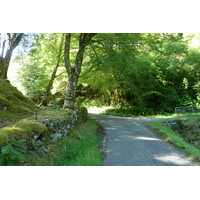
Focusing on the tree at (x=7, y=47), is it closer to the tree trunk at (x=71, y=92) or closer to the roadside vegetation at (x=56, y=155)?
the tree trunk at (x=71, y=92)

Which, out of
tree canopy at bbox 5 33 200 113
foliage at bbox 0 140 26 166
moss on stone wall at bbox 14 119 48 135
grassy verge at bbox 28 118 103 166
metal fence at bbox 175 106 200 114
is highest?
tree canopy at bbox 5 33 200 113

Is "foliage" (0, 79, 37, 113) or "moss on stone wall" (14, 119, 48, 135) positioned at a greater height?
"foliage" (0, 79, 37, 113)

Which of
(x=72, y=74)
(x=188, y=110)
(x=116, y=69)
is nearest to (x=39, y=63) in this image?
(x=72, y=74)

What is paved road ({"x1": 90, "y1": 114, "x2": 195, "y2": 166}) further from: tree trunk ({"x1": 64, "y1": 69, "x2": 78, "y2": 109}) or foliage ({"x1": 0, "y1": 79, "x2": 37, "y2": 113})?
foliage ({"x1": 0, "y1": 79, "x2": 37, "y2": 113})

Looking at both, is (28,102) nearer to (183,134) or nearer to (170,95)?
(183,134)

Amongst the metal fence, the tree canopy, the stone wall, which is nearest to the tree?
→ the tree canopy

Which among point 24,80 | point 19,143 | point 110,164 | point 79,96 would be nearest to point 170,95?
point 79,96

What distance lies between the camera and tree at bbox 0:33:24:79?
29.9 ft

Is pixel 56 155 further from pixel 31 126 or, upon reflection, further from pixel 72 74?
pixel 72 74

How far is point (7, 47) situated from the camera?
9.70 meters

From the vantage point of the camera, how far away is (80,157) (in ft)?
15.9

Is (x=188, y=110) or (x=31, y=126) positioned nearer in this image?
(x=31, y=126)

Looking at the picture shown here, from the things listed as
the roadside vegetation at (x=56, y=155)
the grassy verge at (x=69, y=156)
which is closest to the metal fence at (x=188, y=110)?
the roadside vegetation at (x=56, y=155)

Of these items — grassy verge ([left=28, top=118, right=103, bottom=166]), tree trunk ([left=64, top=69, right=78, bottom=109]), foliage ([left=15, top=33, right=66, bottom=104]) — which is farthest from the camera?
foliage ([left=15, top=33, right=66, bottom=104])
